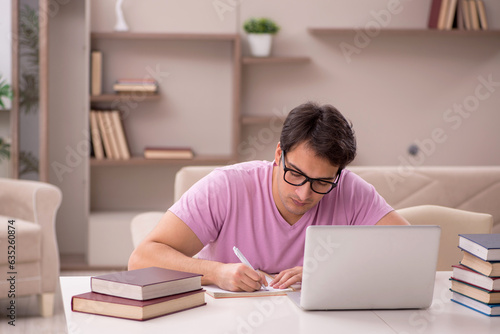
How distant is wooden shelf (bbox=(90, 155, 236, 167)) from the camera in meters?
4.32

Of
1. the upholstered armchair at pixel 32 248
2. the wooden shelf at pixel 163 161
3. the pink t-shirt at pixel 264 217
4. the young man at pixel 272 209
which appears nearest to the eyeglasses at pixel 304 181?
the young man at pixel 272 209

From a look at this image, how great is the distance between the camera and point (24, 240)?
329 cm

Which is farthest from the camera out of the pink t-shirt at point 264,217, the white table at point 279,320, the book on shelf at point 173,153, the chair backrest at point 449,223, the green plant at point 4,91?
the book on shelf at point 173,153

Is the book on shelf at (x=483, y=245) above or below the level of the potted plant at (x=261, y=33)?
below

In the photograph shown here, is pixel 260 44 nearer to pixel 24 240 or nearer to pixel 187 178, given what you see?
pixel 187 178

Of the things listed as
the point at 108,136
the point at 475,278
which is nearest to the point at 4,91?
the point at 108,136

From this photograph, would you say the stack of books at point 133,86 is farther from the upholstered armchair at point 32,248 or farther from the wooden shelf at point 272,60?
the upholstered armchair at point 32,248

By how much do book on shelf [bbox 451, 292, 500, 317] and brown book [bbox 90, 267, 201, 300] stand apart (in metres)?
0.62

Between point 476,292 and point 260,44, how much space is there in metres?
3.12

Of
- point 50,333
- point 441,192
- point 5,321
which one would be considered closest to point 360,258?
point 441,192

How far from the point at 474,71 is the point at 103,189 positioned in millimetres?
2683

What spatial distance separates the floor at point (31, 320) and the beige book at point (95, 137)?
992 mm

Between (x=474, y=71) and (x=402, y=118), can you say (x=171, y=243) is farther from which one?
(x=474, y=71)

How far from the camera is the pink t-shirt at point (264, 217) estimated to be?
1.93m
